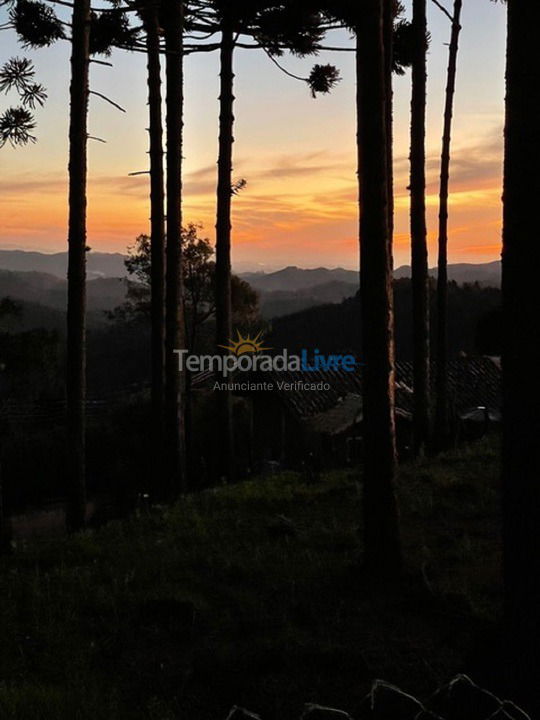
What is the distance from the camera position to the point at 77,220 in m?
13.3

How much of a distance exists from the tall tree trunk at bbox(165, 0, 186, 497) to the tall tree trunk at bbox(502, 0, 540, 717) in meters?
11.2

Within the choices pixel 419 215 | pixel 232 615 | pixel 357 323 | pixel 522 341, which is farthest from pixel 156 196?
pixel 357 323

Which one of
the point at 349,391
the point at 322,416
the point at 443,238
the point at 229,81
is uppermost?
the point at 229,81

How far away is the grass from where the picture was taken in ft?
17.7

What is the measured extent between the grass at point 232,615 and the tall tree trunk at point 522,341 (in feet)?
2.09

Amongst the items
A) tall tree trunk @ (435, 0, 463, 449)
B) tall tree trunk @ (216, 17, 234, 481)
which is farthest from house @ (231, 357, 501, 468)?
tall tree trunk @ (216, 17, 234, 481)

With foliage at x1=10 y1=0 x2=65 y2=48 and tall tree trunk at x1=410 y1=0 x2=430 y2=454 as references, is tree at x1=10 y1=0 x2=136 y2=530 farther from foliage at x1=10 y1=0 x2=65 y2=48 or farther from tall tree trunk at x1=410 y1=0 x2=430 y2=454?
tall tree trunk at x1=410 y1=0 x2=430 y2=454

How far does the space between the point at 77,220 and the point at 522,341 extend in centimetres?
1040

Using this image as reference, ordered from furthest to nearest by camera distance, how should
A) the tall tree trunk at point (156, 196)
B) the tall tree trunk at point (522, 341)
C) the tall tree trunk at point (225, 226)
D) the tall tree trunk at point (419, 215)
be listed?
the tall tree trunk at point (419, 215)
the tall tree trunk at point (225, 226)
the tall tree trunk at point (156, 196)
the tall tree trunk at point (522, 341)

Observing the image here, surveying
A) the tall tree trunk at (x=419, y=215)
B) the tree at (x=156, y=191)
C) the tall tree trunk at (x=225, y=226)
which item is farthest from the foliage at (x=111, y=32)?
the tall tree trunk at (x=419, y=215)

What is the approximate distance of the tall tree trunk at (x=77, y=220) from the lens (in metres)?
13.1

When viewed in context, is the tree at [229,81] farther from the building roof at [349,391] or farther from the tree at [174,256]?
the building roof at [349,391]

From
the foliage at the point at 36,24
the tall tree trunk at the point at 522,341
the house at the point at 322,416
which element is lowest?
the house at the point at 322,416

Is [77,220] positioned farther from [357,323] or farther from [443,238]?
[357,323]
